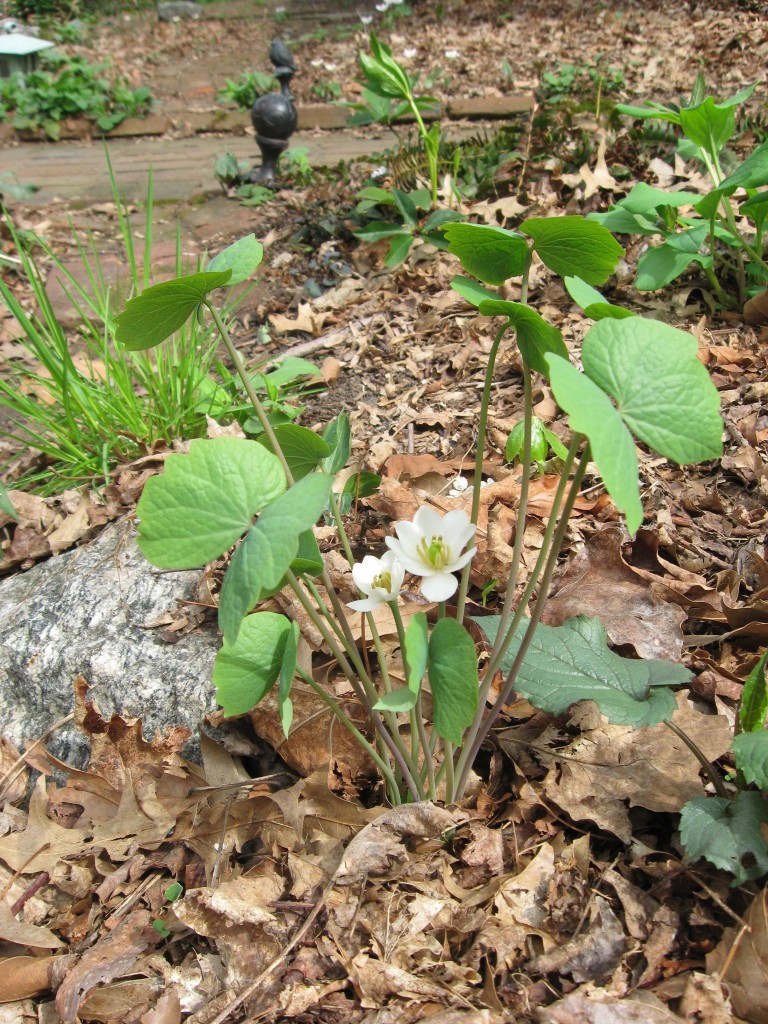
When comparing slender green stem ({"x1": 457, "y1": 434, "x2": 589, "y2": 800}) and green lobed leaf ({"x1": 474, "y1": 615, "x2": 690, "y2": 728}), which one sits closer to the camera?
slender green stem ({"x1": 457, "y1": 434, "x2": 589, "y2": 800})

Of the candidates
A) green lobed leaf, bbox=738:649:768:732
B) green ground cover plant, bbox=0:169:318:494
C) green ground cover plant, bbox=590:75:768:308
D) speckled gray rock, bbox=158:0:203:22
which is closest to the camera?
green lobed leaf, bbox=738:649:768:732

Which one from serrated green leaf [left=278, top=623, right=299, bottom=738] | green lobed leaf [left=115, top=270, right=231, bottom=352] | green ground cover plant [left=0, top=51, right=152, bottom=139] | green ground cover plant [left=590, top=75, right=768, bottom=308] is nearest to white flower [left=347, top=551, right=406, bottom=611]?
serrated green leaf [left=278, top=623, right=299, bottom=738]

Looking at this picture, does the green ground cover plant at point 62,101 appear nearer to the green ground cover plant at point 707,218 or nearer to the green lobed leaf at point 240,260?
the green ground cover plant at point 707,218

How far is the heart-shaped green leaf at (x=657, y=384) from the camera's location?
0.82 meters

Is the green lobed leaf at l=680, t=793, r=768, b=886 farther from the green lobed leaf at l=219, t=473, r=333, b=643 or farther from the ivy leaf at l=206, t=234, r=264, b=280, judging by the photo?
the ivy leaf at l=206, t=234, r=264, b=280

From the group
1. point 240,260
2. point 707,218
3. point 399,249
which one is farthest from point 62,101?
point 240,260

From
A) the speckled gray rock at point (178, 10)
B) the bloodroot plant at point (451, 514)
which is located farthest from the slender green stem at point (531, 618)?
the speckled gray rock at point (178, 10)

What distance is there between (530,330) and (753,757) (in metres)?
0.62

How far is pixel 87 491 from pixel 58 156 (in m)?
5.06

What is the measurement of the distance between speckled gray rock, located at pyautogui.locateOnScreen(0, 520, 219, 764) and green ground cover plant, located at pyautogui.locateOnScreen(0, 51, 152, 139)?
232 inches

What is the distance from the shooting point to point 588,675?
117 cm

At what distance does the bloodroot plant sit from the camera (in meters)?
0.81

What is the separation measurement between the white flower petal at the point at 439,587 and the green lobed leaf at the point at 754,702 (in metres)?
0.45

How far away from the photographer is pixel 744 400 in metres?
1.98
